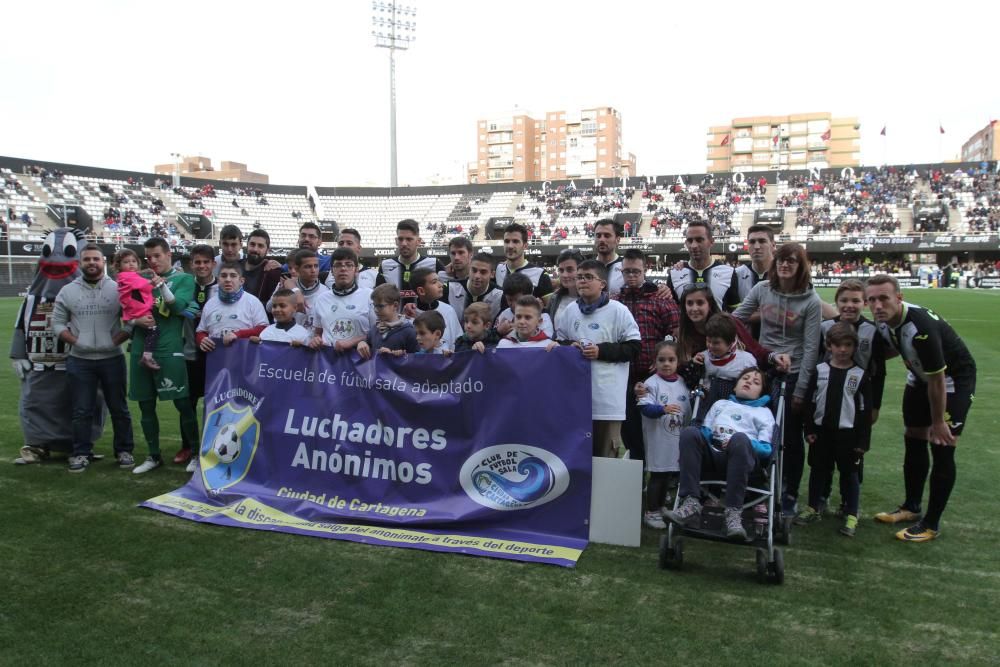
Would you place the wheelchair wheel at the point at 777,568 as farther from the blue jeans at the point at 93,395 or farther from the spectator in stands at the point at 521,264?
the blue jeans at the point at 93,395

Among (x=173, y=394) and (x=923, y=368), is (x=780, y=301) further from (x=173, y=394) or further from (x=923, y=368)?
(x=173, y=394)

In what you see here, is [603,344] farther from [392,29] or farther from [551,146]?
[551,146]

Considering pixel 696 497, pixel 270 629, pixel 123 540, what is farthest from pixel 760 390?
pixel 123 540

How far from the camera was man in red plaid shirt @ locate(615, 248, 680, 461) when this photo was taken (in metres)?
5.34

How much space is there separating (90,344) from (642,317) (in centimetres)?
483

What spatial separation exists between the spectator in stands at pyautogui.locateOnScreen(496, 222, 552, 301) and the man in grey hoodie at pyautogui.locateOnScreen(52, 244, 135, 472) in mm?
3549

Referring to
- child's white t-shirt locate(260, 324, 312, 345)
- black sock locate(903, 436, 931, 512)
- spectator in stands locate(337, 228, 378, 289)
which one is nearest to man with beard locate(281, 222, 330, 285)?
spectator in stands locate(337, 228, 378, 289)

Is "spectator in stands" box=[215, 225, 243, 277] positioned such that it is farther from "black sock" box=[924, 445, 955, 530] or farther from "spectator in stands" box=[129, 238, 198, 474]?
"black sock" box=[924, 445, 955, 530]

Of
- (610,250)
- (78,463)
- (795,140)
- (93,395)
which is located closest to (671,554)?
(610,250)

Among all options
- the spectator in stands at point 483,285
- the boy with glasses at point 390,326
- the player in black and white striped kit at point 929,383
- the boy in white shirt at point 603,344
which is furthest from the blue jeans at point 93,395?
the player in black and white striped kit at point 929,383

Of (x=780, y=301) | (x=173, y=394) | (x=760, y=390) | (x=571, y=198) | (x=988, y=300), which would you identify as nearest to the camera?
(x=760, y=390)

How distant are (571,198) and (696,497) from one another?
187ft

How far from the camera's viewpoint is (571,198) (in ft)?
196

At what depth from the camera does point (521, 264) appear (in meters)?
6.32
